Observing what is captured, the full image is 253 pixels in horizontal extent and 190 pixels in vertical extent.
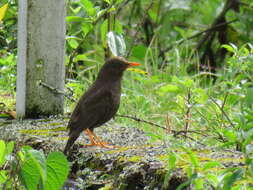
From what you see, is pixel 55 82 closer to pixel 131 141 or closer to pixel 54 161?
pixel 131 141

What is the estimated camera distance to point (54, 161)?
311cm

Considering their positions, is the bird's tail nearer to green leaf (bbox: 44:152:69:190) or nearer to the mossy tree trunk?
green leaf (bbox: 44:152:69:190)

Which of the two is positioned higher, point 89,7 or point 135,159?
point 89,7

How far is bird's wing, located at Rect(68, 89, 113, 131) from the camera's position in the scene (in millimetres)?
4297

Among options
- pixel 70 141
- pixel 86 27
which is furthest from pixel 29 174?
pixel 86 27

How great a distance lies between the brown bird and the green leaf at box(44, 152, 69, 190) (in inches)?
32.2

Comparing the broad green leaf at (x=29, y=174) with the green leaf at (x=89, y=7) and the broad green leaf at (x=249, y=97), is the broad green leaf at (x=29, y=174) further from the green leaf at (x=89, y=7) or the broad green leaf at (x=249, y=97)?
the green leaf at (x=89, y=7)

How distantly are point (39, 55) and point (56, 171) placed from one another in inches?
73.3

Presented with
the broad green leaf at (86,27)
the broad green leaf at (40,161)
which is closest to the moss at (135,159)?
the broad green leaf at (40,161)

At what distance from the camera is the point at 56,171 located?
3127 millimetres

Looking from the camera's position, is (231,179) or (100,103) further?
(100,103)

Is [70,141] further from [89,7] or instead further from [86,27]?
[86,27]

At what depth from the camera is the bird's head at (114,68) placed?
476 cm

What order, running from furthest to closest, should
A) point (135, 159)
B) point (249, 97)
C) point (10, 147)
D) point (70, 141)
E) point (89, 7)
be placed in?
1. point (89, 7)
2. point (70, 141)
3. point (135, 159)
4. point (10, 147)
5. point (249, 97)
